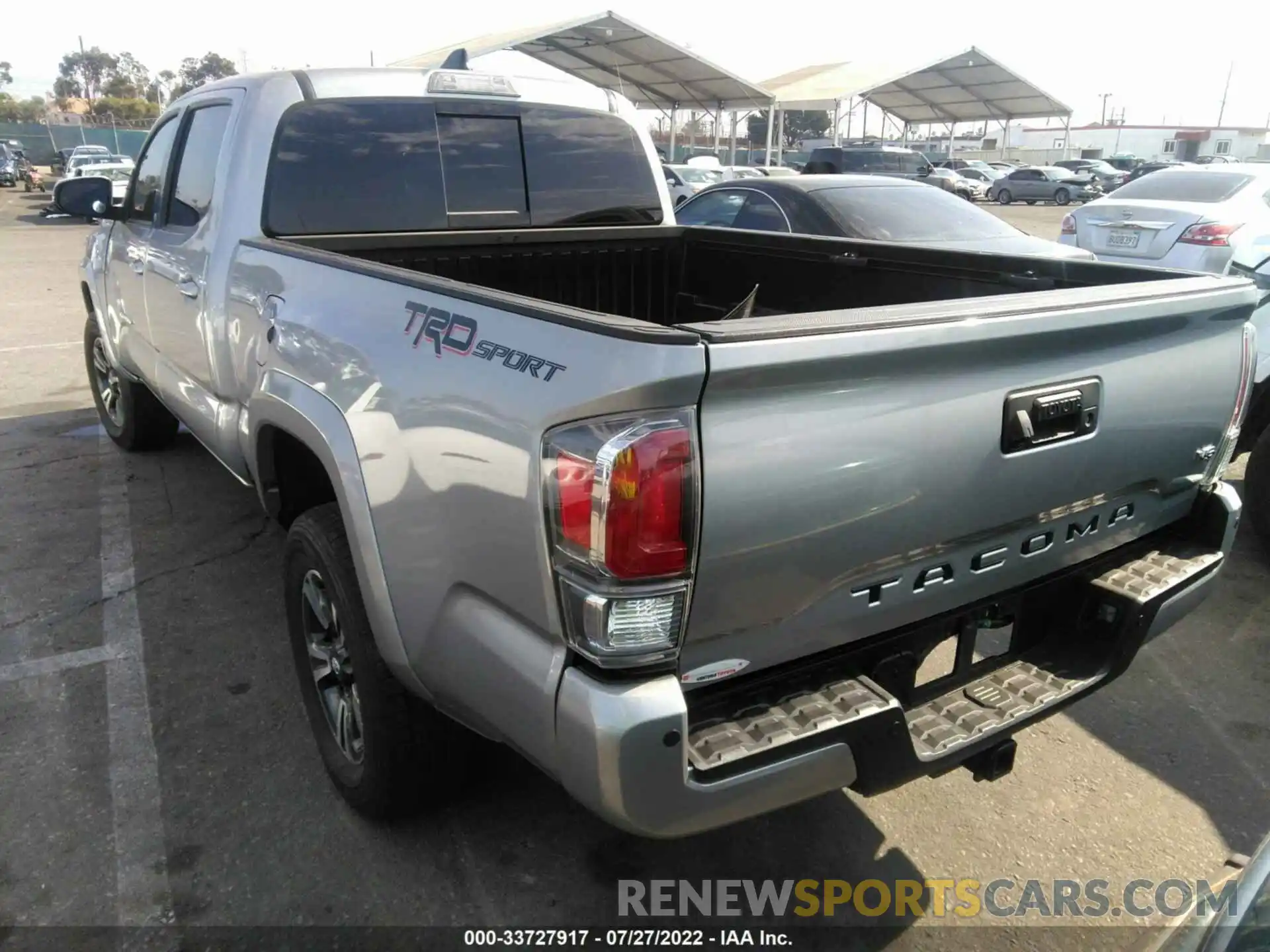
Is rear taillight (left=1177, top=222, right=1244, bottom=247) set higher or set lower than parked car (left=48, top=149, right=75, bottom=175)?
higher

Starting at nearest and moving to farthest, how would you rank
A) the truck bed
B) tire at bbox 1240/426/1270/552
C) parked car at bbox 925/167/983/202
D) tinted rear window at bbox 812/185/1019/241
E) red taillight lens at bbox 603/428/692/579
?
red taillight lens at bbox 603/428/692/579
the truck bed
tire at bbox 1240/426/1270/552
tinted rear window at bbox 812/185/1019/241
parked car at bbox 925/167/983/202

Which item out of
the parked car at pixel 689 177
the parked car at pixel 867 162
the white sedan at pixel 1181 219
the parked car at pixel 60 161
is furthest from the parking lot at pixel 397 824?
the parked car at pixel 60 161

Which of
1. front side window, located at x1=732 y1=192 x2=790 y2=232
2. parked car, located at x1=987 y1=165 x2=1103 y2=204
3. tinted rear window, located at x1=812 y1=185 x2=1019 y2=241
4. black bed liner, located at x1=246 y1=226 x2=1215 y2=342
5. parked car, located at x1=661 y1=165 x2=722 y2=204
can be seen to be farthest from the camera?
parked car, located at x1=987 y1=165 x2=1103 y2=204

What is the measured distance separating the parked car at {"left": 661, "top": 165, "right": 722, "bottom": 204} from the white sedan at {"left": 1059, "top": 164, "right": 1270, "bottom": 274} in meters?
9.61

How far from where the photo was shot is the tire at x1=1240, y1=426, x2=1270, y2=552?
4410mm

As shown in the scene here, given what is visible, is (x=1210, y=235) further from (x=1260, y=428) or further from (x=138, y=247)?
(x=138, y=247)

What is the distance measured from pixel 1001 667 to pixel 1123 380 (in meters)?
0.78

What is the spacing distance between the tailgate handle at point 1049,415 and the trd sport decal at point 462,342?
100cm

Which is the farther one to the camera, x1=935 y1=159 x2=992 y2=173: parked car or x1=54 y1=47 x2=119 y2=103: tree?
x1=54 y1=47 x2=119 y2=103: tree

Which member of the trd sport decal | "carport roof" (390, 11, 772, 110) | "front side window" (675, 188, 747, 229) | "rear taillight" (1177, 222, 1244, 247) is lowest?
"rear taillight" (1177, 222, 1244, 247)

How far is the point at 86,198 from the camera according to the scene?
15.1ft

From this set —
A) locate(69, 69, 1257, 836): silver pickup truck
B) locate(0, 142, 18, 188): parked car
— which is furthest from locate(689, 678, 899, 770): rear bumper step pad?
locate(0, 142, 18, 188): parked car

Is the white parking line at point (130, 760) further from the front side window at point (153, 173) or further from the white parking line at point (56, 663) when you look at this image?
the front side window at point (153, 173)

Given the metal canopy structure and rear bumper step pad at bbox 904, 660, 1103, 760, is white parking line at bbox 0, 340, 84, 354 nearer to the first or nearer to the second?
rear bumper step pad at bbox 904, 660, 1103, 760
